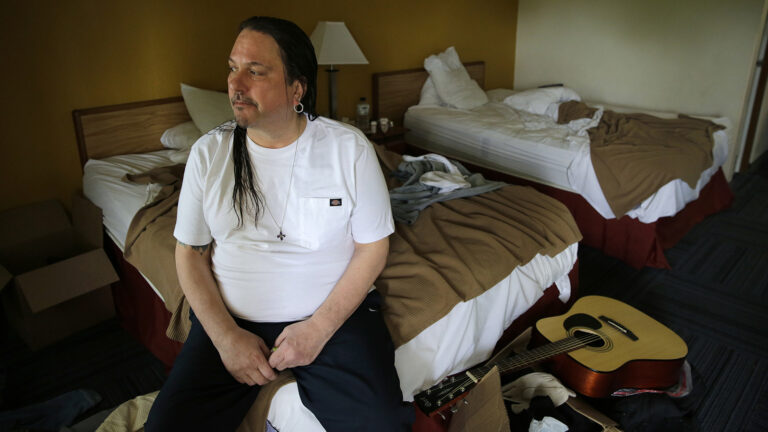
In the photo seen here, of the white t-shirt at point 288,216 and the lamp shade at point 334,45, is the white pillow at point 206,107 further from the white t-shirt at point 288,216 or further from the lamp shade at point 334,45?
the white t-shirt at point 288,216

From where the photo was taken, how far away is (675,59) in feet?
13.0

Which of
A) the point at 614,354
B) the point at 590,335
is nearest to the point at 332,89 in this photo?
the point at 590,335

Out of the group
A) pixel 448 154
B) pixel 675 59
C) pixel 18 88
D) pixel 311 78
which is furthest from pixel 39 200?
pixel 675 59

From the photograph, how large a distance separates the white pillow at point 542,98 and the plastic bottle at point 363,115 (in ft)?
3.91

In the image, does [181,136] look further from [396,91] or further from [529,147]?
[529,147]

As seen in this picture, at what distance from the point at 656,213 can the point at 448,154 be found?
1.40m

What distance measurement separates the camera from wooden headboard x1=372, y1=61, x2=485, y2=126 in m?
3.72

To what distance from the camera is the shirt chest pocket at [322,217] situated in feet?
4.08

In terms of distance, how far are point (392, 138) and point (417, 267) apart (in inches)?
85.7

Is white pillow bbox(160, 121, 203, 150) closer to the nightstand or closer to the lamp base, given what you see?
the lamp base

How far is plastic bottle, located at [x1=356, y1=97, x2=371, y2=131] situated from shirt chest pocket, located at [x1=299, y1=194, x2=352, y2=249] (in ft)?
7.36

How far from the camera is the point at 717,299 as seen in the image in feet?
7.74

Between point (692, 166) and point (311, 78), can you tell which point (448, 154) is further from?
point (311, 78)

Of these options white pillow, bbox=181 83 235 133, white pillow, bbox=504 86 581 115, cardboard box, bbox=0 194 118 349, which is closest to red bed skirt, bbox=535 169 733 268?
white pillow, bbox=504 86 581 115
